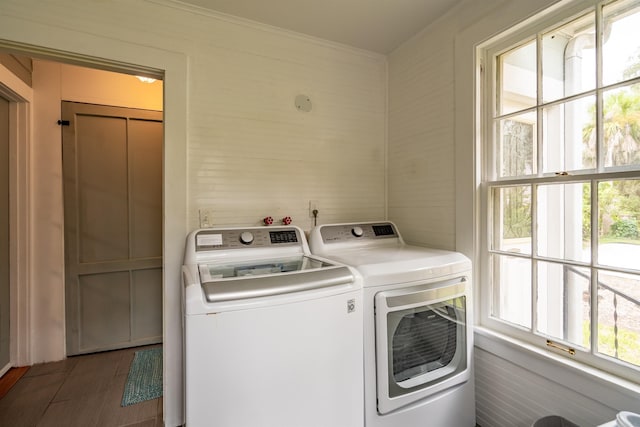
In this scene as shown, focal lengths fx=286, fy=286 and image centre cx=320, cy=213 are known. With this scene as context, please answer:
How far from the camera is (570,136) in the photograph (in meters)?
1.33

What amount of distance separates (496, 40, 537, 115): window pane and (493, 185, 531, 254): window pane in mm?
446

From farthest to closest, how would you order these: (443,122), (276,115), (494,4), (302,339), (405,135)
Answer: (405,135) < (276,115) < (443,122) < (494,4) < (302,339)

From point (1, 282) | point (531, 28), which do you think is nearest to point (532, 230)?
point (531, 28)

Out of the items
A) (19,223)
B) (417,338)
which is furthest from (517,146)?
(19,223)

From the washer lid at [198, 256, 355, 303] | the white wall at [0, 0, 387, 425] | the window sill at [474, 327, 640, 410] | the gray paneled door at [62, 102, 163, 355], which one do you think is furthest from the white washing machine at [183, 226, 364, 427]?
the gray paneled door at [62, 102, 163, 355]

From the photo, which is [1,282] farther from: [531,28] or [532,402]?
[531,28]

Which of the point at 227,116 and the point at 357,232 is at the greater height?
the point at 227,116

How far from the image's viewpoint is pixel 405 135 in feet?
7.16

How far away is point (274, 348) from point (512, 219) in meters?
1.39

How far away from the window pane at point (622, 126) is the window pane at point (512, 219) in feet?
1.14

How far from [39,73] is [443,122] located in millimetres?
3155

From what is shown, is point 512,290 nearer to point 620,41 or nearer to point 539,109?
point 539,109

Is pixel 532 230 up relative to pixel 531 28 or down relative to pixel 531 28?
down

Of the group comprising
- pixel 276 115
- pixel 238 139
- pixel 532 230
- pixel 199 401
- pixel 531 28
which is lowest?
pixel 199 401
